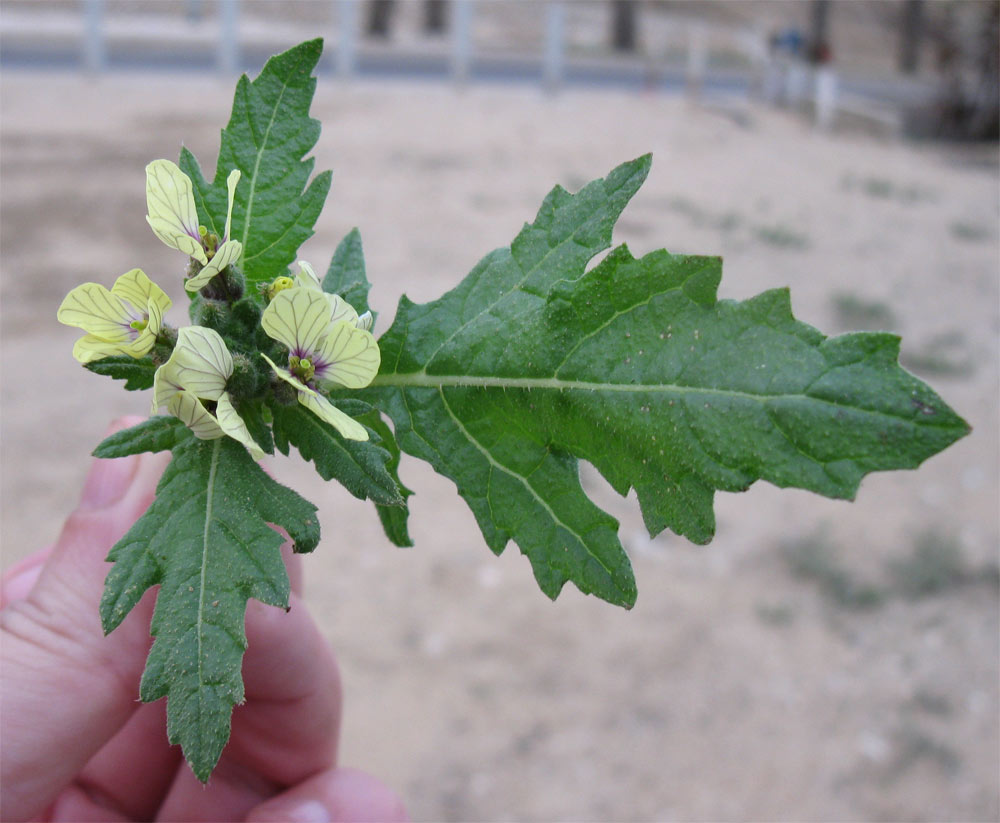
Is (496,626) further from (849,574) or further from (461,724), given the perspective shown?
(849,574)

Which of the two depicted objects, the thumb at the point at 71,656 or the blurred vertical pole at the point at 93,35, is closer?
the thumb at the point at 71,656

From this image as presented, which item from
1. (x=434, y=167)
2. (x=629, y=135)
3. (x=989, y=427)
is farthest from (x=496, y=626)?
(x=629, y=135)

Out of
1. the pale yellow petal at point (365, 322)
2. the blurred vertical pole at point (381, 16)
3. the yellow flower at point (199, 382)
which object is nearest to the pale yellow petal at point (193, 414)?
the yellow flower at point (199, 382)

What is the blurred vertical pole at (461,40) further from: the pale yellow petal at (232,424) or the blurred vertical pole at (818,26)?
the pale yellow petal at (232,424)

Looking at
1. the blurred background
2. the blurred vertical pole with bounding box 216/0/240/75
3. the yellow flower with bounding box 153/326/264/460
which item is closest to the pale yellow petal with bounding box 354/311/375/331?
the yellow flower with bounding box 153/326/264/460

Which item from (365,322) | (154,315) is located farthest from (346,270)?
(154,315)
